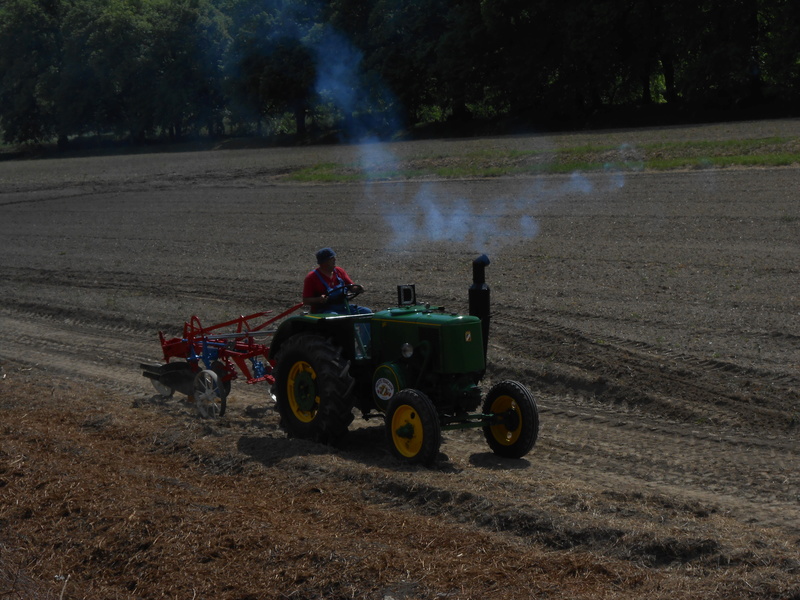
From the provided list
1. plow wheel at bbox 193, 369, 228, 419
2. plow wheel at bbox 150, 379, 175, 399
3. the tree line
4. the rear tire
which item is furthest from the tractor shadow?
the tree line

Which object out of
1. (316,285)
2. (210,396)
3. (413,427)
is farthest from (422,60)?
(413,427)

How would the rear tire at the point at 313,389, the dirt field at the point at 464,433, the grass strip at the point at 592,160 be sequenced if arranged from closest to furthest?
1. the dirt field at the point at 464,433
2. the rear tire at the point at 313,389
3. the grass strip at the point at 592,160

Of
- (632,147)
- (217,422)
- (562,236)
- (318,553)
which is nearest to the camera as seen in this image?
(318,553)

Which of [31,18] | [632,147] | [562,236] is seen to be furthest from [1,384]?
[31,18]

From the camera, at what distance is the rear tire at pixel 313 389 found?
749 centimetres

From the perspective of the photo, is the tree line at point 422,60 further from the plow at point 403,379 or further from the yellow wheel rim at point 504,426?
the yellow wheel rim at point 504,426

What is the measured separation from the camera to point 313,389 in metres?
7.83

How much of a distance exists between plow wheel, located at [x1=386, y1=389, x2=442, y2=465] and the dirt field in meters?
0.13

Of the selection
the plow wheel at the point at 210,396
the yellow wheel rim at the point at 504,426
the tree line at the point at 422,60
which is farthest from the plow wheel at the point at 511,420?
the tree line at the point at 422,60

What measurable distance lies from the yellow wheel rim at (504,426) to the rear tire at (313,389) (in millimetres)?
1115

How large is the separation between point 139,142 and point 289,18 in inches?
2146

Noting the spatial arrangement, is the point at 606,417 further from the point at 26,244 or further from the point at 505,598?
the point at 26,244

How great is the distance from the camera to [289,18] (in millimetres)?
15805

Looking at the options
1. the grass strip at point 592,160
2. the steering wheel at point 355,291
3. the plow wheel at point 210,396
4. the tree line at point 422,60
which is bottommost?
the plow wheel at point 210,396
